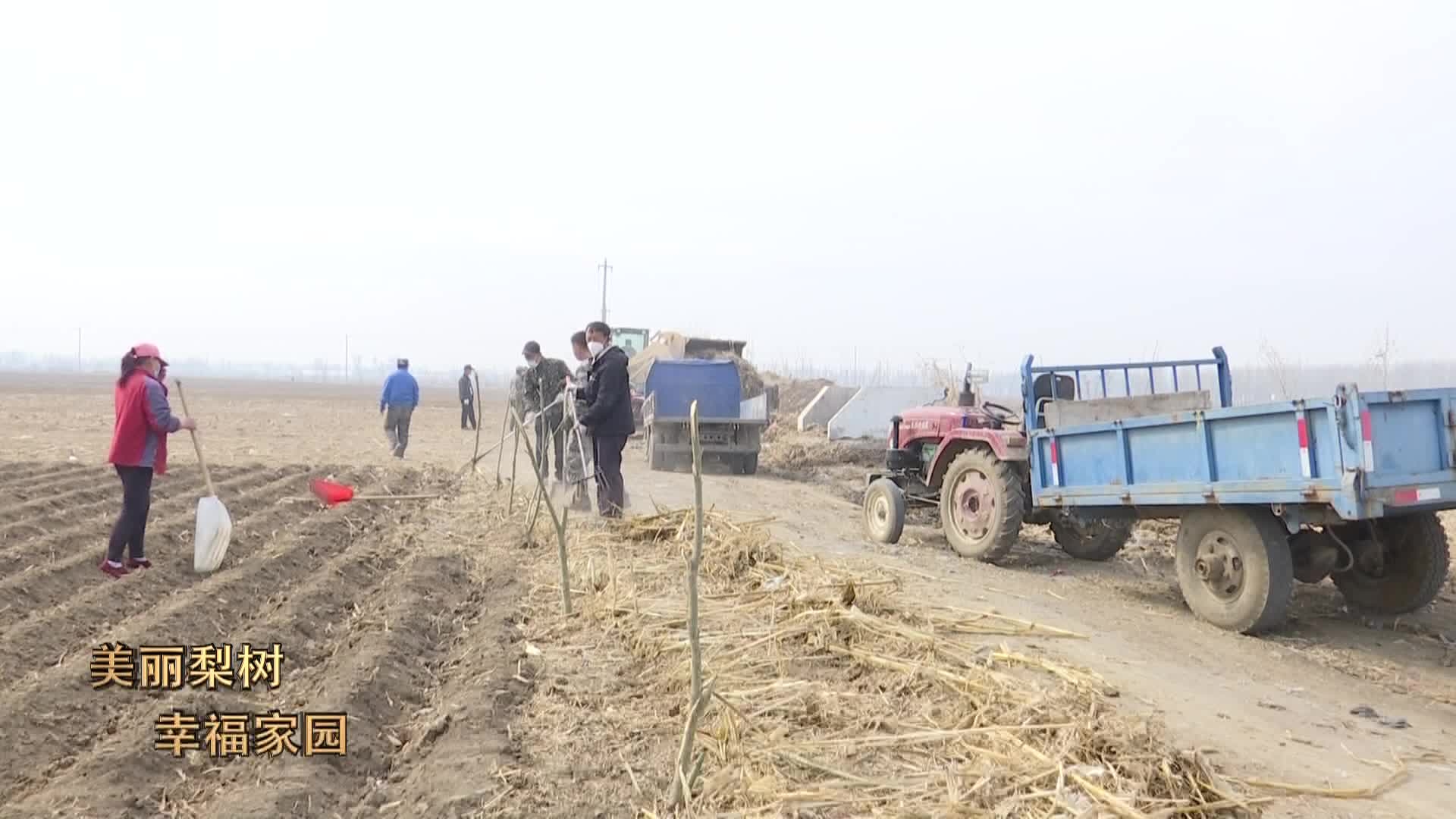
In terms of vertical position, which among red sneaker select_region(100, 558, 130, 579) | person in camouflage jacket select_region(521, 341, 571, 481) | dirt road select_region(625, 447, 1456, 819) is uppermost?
person in camouflage jacket select_region(521, 341, 571, 481)

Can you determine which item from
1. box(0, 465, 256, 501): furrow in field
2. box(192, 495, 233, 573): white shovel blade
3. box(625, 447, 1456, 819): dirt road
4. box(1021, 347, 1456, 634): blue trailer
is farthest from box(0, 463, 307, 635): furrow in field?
box(1021, 347, 1456, 634): blue trailer

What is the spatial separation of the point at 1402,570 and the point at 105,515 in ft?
33.9

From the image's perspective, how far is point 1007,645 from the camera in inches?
213

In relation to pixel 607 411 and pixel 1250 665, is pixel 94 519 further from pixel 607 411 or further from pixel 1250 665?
pixel 1250 665

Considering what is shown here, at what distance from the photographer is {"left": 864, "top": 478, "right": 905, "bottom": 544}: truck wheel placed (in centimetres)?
927

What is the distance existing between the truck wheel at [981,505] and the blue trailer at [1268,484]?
0.32 meters

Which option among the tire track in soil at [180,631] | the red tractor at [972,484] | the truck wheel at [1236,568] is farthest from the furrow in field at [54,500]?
the truck wheel at [1236,568]

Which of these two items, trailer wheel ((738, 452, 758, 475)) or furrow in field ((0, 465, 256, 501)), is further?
trailer wheel ((738, 452, 758, 475))

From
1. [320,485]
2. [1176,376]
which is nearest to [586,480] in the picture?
[320,485]

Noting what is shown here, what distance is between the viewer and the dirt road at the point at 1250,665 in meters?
4.04

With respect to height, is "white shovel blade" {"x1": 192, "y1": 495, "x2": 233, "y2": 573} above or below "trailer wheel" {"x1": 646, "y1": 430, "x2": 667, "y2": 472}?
below

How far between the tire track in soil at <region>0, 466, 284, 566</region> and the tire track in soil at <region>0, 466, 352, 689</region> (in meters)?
0.50

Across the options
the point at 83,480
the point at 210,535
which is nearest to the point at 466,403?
the point at 83,480

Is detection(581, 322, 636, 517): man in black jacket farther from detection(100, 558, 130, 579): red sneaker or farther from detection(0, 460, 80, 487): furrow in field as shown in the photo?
detection(0, 460, 80, 487): furrow in field
